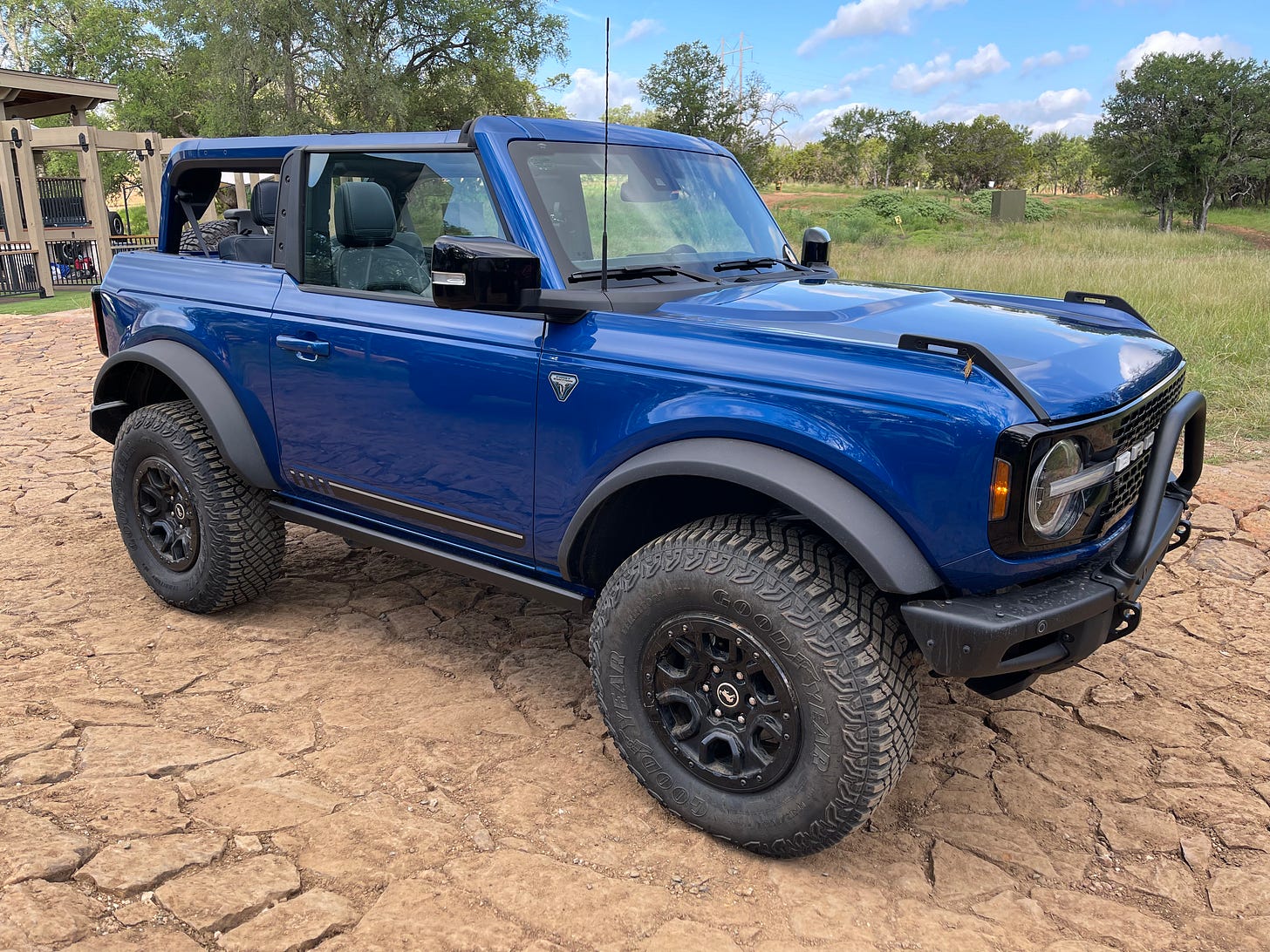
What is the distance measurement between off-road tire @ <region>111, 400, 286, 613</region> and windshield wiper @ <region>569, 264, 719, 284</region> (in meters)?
1.75

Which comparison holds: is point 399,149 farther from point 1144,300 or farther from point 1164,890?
point 1144,300

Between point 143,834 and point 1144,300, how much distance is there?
10.8 metres

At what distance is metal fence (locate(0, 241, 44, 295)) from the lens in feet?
52.5

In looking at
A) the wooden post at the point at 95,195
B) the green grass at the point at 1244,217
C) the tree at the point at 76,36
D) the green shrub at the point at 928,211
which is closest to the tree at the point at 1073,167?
the green grass at the point at 1244,217

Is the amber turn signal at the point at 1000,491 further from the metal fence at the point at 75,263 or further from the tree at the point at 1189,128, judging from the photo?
the tree at the point at 1189,128

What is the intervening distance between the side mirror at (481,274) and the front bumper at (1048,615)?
4.29 ft

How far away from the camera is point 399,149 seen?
10.9 feet

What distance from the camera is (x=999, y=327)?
8.75 ft

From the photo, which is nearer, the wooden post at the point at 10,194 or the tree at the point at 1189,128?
the wooden post at the point at 10,194

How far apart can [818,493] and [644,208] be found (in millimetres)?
1436

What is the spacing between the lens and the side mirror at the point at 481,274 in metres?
2.52

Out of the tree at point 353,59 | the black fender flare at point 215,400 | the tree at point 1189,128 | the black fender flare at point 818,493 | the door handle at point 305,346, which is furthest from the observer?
the tree at point 1189,128

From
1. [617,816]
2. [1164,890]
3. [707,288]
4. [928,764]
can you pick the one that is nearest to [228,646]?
[617,816]

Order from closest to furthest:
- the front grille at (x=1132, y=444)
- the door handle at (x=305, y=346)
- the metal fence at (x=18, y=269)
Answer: the front grille at (x=1132, y=444)
the door handle at (x=305, y=346)
the metal fence at (x=18, y=269)
